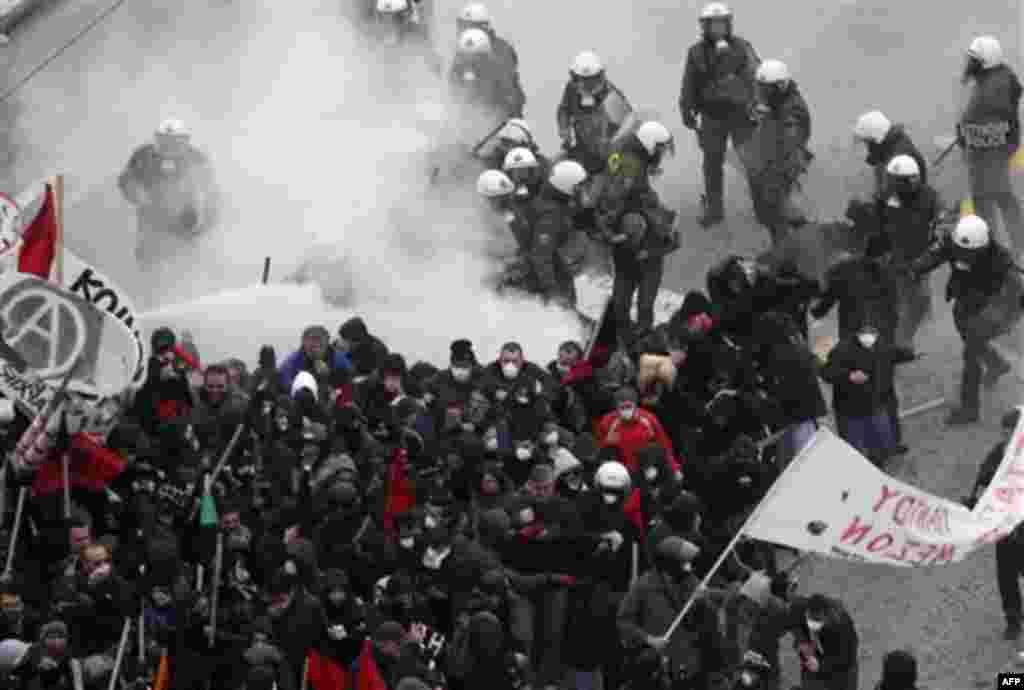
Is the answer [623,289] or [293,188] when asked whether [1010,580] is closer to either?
[623,289]

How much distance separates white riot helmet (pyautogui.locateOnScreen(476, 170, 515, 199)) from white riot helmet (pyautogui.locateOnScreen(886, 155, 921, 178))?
2401 millimetres

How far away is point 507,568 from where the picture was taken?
74.7 ft

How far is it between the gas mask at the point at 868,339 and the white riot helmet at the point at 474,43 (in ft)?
18.0

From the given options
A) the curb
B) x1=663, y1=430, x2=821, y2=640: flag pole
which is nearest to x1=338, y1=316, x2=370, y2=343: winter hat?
x1=663, y1=430, x2=821, y2=640: flag pole

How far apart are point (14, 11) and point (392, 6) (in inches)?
158

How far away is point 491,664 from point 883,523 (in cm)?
199

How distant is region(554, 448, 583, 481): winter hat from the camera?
23.4 metres

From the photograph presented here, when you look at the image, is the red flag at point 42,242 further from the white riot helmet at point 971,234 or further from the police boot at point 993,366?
the police boot at point 993,366

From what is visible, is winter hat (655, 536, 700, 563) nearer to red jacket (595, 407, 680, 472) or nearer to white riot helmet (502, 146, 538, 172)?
red jacket (595, 407, 680, 472)

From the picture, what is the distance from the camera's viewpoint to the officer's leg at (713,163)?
2889cm

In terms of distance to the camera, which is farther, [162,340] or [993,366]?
[993,366]

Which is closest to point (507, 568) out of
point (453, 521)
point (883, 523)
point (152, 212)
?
point (453, 521)

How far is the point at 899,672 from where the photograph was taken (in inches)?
803

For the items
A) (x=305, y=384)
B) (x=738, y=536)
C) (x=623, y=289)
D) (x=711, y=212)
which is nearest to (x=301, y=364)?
(x=305, y=384)
